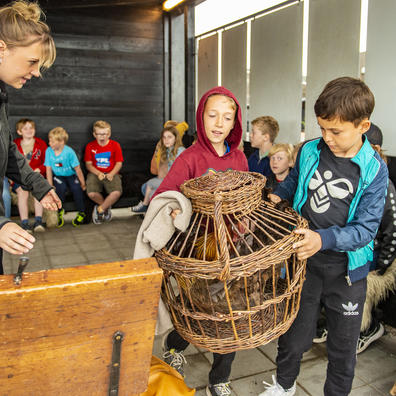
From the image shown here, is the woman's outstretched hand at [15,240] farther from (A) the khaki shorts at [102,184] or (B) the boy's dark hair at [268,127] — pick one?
(A) the khaki shorts at [102,184]

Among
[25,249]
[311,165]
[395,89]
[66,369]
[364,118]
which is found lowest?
[66,369]

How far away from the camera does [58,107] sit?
6578 mm

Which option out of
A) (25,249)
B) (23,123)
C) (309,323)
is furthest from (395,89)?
(23,123)

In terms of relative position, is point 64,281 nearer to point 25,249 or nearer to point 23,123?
point 25,249

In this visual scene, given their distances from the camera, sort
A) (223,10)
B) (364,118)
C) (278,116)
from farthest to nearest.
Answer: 1. (223,10)
2. (278,116)
3. (364,118)

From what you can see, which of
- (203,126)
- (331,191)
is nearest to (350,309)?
(331,191)

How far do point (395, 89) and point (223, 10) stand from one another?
3.59m

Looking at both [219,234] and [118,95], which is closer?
[219,234]

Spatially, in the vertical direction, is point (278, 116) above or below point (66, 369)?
above

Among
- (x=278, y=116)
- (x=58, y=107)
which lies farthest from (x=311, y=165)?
(x=58, y=107)

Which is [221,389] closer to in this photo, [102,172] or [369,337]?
[369,337]

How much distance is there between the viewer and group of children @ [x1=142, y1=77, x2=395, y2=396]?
167 cm

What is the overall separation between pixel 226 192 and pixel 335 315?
89cm

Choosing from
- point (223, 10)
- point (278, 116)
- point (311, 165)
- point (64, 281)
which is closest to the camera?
point (64, 281)
